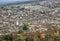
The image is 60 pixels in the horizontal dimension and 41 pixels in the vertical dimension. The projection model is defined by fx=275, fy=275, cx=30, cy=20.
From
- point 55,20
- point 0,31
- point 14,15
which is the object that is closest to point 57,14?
point 55,20

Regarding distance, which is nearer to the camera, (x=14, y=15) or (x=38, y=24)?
(x=38, y=24)

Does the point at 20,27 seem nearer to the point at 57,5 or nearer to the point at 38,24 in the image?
the point at 38,24

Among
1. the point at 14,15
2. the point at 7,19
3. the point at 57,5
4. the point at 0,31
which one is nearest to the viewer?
the point at 0,31

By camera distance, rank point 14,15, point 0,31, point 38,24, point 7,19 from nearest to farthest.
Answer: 1. point 0,31
2. point 38,24
3. point 7,19
4. point 14,15

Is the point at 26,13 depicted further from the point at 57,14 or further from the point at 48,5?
→ the point at 48,5

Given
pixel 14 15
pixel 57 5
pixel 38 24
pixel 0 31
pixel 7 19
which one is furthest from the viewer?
pixel 57 5

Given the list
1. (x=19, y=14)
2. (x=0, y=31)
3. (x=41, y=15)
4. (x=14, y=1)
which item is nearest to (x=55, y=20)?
(x=41, y=15)
